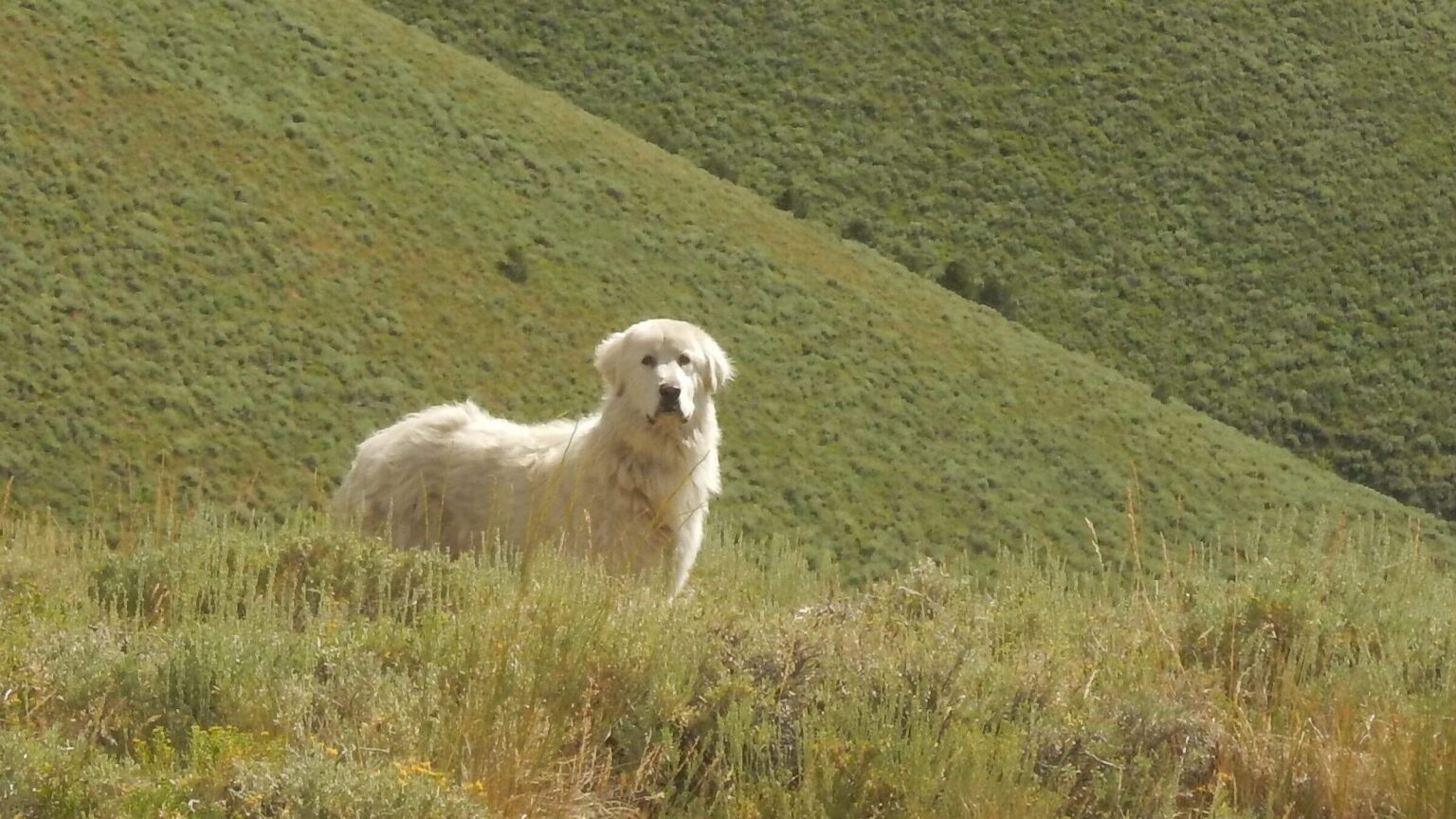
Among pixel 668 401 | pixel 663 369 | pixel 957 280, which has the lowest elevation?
pixel 668 401

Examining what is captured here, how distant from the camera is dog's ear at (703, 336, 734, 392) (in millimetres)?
9250

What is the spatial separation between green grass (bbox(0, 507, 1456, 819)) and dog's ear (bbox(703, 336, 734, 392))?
2.96 metres

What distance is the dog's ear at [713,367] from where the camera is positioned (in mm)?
9250

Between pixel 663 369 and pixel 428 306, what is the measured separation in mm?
37566

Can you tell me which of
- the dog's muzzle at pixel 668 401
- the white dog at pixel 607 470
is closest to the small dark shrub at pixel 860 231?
the white dog at pixel 607 470

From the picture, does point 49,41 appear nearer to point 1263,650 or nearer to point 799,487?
point 799,487

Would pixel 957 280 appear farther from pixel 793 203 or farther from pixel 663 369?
pixel 663 369

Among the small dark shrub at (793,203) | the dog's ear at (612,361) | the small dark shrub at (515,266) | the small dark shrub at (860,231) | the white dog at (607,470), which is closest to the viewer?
the white dog at (607,470)

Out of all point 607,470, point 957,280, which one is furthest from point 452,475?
point 957,280

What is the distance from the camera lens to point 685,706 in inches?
199

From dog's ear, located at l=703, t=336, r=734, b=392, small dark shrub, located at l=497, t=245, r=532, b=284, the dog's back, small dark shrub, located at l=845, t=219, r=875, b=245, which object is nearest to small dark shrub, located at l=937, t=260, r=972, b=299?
small dark shrub, located at l=845, t=219, r=875, b=245

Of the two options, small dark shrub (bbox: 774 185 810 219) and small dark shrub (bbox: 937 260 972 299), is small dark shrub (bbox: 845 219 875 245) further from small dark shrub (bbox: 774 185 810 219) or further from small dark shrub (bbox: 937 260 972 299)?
small dark shrub (bbox: 937 260 972 299)

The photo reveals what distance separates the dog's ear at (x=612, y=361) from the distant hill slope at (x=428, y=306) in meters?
24.8

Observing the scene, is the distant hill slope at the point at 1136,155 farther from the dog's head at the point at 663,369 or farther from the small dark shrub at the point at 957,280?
the dog's head at the point at 663,369
